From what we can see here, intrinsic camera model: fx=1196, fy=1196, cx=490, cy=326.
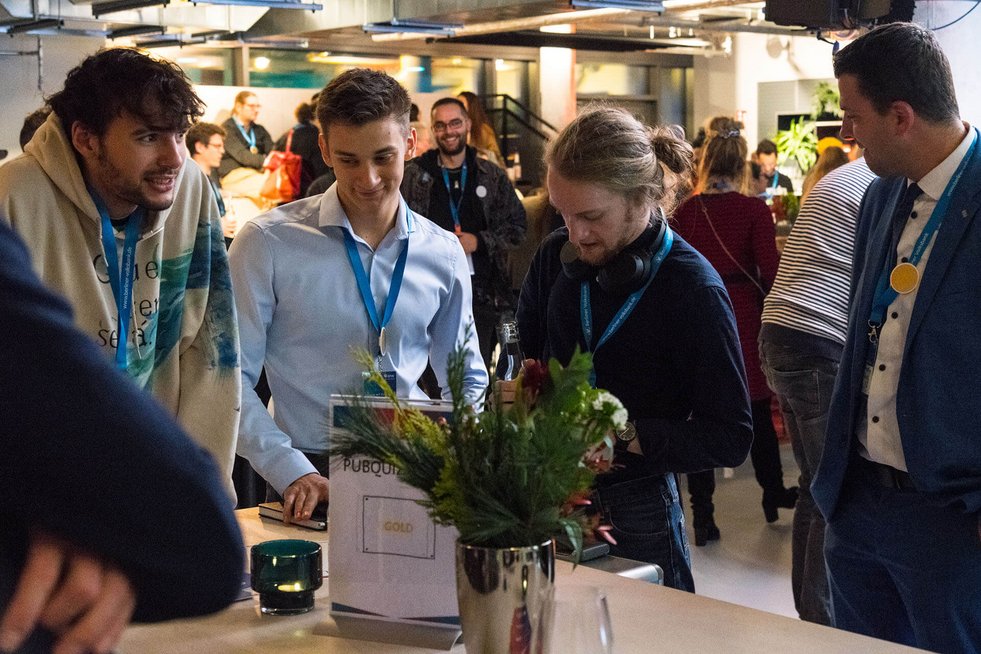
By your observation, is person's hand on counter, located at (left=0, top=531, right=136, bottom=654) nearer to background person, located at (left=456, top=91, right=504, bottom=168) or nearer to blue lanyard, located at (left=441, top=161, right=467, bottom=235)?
blue lanyard, located at (left=441, top=161, right=467, bottom=235)

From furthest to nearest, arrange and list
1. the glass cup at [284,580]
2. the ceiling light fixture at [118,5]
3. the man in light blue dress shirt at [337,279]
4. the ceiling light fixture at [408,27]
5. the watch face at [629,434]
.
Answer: the ceiling light fixture at [408,27] → the ceiling light fixture at [118,5] → the man in light blue dress shirt at [337,279] → the watch face at [629,434] → the glass cup at [284,580]

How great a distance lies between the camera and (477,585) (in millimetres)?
1366

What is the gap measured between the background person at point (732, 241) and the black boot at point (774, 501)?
36 centimetres

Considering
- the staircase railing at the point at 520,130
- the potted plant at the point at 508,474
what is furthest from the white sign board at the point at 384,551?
the staircase railing at the point at 520,130

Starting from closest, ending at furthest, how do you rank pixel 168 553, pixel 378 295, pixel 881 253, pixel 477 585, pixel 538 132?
pixel 168 553
pixel 477 585
pixel 881 253
pixel 378 295
pixel 538 132

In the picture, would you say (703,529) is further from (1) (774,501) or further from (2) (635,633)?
(2) (635,633)

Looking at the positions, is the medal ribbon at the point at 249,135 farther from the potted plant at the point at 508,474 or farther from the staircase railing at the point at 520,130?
the potted plant at the point at 508,474

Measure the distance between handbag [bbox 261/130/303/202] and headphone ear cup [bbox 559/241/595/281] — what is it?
21.8 ft

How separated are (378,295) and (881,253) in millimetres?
1023

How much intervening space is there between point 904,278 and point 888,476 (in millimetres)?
375

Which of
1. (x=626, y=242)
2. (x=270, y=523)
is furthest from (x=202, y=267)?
(x=626, y=242)

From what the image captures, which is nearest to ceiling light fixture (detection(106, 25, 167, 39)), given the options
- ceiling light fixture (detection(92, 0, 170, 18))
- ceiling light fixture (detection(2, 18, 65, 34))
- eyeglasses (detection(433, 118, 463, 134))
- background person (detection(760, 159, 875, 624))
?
ceiling light fixture (detection(2, 18, 65, 34))

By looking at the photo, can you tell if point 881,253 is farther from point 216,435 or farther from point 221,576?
point 221,576

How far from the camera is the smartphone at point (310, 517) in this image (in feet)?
6.91
